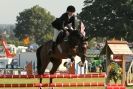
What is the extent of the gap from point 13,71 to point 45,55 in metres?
19.7

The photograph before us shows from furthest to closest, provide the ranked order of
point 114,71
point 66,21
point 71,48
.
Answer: point 114,71
point 66,21
point 71,48

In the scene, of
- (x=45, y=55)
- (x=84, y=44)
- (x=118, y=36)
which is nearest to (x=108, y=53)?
(x=45, y=55)

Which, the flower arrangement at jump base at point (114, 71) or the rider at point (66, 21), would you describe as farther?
the flower arrangement at jump base at point (114, 71)

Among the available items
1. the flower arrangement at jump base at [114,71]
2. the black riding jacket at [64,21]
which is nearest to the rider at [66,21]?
the black riding jacket at [64,21]

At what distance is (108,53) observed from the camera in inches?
920

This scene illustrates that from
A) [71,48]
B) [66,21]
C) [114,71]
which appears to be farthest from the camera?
[114,71]

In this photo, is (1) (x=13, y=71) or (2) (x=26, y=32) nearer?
(1) (x=13, y=71)

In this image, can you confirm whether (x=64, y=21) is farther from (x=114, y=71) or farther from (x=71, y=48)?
(x=114, y=71)

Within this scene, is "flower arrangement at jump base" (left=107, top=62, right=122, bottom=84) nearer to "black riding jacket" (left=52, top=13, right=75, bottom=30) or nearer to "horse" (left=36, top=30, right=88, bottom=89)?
"horse" (left=36, top=30, right=88, bottom=89)

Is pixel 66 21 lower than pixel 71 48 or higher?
higher

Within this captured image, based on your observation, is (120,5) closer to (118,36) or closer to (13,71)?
(118,36)

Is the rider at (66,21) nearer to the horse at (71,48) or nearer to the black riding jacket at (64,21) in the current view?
the black riding jacket at (64,21)

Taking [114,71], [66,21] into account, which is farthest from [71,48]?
[114,71]

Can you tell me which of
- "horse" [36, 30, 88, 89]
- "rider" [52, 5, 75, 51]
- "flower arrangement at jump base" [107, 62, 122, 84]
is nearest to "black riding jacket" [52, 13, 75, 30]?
"rider" [52, 5, 75, 51]
